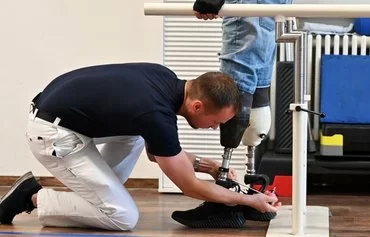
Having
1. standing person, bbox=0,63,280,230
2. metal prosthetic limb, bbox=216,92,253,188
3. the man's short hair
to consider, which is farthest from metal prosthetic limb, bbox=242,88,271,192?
the man's short hair

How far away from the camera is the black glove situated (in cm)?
214

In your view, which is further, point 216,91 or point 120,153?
point 120,153

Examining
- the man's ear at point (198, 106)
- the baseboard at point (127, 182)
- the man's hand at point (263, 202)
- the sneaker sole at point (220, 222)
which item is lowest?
the baseboard at point (127, 182)

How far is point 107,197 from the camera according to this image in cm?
240

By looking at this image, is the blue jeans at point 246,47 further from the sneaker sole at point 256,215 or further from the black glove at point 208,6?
the sneaker sole at point 256,215

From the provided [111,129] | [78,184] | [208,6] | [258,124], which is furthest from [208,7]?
[78,184]

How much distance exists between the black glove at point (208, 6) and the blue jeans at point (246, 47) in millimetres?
296

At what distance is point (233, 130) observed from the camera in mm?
2488

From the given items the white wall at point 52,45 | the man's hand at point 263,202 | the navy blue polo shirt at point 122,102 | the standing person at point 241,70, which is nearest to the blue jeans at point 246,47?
the standing person at point 241,70

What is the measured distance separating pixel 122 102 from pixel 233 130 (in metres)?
0.45

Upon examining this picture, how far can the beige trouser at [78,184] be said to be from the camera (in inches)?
93.3

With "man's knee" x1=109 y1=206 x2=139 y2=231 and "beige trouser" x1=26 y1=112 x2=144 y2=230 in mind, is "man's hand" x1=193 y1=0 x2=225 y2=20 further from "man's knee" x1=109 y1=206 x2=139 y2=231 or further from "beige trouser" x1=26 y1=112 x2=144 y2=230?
"man's knee" x1=109 y1=206 x2=139 y2=231

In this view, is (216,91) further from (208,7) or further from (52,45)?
(52,45)

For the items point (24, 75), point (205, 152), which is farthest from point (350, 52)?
point (24, 75)
